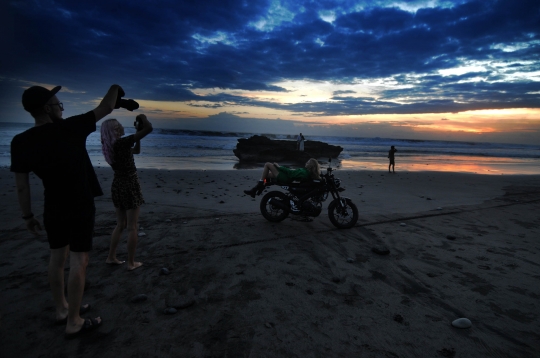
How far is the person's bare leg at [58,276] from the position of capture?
2.85 meters

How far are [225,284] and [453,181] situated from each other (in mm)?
14935

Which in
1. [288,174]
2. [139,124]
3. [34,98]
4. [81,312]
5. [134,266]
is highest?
[34,98]

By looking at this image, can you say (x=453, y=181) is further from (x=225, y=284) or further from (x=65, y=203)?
(x=65, y=203)

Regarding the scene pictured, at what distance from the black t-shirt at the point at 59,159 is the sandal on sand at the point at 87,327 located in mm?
1155

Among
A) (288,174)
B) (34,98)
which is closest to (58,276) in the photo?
(34,98)

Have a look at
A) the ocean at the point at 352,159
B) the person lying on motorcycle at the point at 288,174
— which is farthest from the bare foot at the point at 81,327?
the ocean at the point at 352,159

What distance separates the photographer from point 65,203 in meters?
2.68

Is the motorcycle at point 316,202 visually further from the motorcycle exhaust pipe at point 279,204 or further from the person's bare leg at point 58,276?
the person's bare leg at point 58,276

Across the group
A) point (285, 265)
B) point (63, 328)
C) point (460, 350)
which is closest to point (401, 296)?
point (460, 350)

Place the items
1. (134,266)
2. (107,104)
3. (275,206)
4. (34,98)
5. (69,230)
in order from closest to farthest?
(34,98)
(69,230)
(107,104)
(134,266)
(275,206)

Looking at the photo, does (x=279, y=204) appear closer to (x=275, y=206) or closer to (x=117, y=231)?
(x=275, y=206)

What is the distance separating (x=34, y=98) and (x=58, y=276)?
1.70 meters

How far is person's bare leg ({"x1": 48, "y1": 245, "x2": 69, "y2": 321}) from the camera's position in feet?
9.36

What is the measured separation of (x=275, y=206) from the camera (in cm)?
689
